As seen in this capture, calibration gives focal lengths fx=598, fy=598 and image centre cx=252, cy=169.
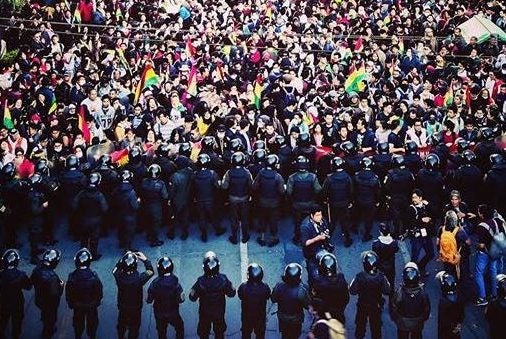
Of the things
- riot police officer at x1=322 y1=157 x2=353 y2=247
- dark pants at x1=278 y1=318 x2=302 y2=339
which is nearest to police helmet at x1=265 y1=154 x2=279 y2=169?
riot police officer at x1=322 y1=157 x2=353 y2=247

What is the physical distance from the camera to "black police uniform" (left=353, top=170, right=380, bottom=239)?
10180 millimetres

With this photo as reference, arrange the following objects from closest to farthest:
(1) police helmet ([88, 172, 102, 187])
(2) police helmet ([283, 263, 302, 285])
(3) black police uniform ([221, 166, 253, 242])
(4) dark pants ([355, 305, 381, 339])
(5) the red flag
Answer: (2) police helmet ([283, 263, 302, 285]) → (4) dark pants ([355, 305, 381, 339]) → (1) police helmet ([88, 172, 102, 187]) → (3) black police uniform ([221, 166, 253, 242]) → (5) the red flag

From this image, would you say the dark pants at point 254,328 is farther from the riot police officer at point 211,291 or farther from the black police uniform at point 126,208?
the black police uniform at point 126,208

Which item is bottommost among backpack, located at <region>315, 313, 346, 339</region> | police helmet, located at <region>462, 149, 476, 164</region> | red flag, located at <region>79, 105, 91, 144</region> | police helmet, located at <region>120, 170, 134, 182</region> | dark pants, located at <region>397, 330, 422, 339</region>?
dark pants, located at <region>397, 330, 422, 339</region>

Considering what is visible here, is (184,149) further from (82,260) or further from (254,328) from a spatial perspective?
(254,328)

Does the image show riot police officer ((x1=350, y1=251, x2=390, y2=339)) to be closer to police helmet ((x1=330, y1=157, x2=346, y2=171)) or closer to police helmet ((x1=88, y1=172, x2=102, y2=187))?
police helmet ((x1=330, y1=157, x2=346, y2=171))

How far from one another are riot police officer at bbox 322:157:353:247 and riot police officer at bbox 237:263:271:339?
2.66 meters

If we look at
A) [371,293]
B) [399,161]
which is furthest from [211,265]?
[399,161]

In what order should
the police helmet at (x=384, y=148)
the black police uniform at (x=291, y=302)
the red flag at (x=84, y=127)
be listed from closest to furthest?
the black police uniform at (x=291, y=302)
the police helmet at (x=384, y=148)
the red flag at (x=84, y=127)

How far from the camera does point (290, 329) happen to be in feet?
26.9

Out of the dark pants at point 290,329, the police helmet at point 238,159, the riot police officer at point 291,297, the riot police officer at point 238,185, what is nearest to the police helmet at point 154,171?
the riot police officer at point 238,185

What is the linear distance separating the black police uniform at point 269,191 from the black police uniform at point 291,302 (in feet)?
8.16

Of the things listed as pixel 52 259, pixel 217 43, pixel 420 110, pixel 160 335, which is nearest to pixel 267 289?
pixel 160 335

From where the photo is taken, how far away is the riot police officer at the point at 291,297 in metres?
7.87
